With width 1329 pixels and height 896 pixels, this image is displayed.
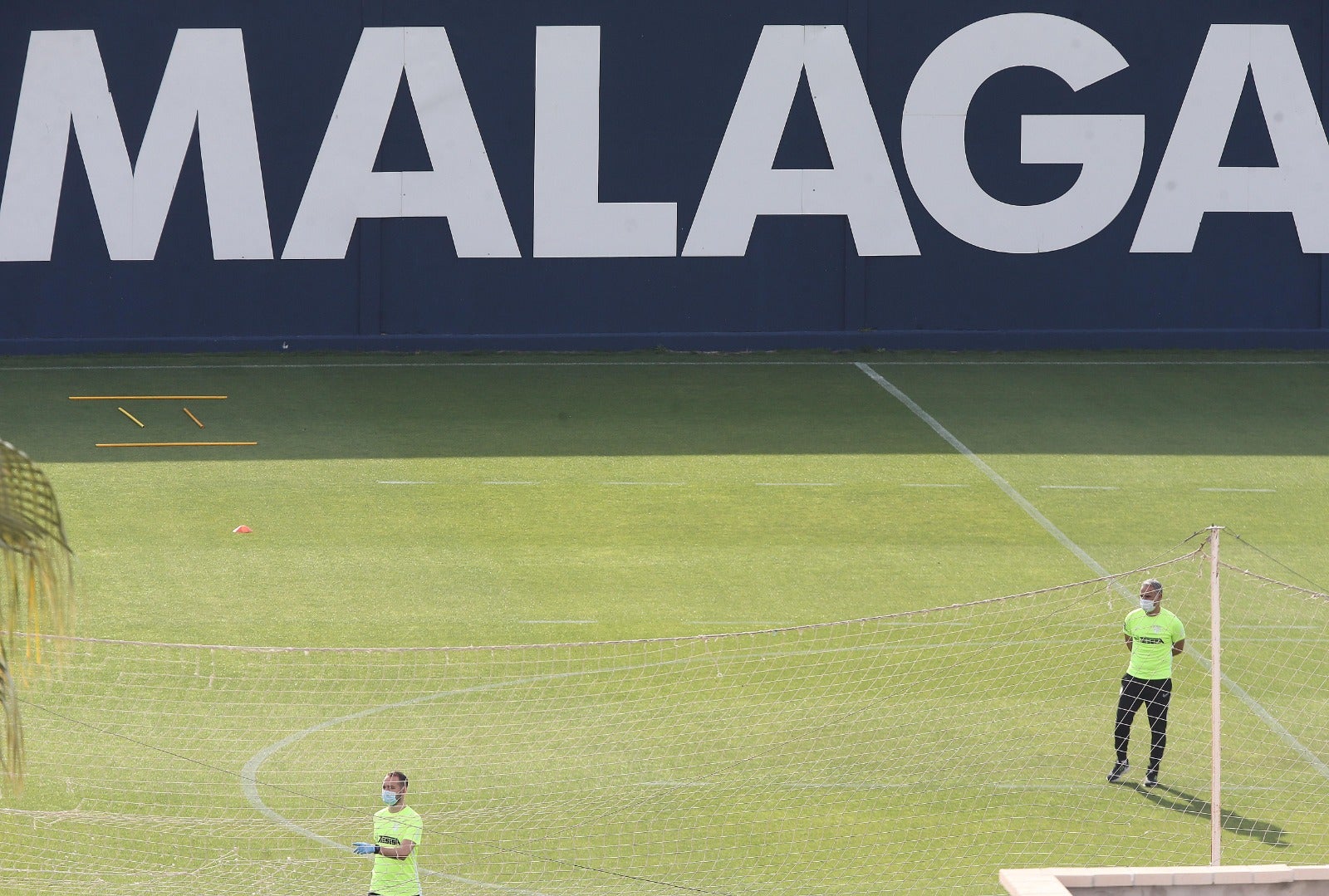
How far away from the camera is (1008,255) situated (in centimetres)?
2595

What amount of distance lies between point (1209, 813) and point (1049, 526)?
6.84m

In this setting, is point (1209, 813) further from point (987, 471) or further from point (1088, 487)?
point (987, 471)

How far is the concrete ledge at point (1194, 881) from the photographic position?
8.12 meters

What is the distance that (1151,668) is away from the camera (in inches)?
534

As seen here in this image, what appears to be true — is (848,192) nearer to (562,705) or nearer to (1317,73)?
(1317,73)

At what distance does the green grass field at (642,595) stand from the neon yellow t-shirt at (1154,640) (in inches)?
33.7

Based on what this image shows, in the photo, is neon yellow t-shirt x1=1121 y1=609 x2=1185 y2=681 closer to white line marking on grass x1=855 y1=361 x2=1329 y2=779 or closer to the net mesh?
the net mesh

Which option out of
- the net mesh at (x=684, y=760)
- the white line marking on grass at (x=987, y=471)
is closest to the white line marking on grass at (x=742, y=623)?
the net mesh at (x=684, y=760)

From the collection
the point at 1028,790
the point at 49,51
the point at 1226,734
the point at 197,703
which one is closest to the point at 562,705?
the point at 197,703

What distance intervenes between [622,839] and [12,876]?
13.5ft

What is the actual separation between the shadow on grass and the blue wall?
13.6 m

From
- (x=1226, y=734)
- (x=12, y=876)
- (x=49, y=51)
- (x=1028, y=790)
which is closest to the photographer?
(x=12, y=876)

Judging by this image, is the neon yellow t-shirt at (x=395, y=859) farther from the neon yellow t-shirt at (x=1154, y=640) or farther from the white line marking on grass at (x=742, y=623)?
the white line marking on grass at (x=742, y=623)

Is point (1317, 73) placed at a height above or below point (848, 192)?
above
